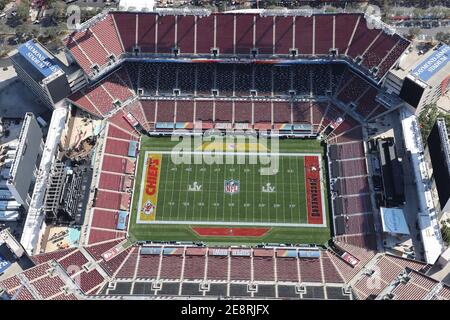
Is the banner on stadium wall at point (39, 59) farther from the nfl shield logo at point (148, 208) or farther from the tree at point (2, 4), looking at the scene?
the tree at point (2, 4)

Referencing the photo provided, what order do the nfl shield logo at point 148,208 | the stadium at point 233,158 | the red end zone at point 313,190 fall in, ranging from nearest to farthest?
1. the stadium at point 233,158
2. the red end zone at point 313,190
3. the nfl shield logo at point 148,208

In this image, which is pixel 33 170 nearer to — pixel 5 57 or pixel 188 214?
pixel 188 214

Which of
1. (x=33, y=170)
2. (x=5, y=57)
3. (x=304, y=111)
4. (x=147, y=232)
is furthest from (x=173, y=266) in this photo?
(x=5, y=57)

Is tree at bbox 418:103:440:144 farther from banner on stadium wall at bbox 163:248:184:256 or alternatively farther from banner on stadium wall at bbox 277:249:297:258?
banner on stadium wall at bbox 163:248:184:256

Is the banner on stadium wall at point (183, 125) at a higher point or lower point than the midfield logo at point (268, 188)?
higher

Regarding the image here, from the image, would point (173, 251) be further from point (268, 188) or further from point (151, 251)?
point (268, 188)

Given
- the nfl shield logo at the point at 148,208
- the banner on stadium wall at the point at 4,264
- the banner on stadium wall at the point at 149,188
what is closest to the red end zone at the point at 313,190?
the banner on stadium wall at the point at 149,188

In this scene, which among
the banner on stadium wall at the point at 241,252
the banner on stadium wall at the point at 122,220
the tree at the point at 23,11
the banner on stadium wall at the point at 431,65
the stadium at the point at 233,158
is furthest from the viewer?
the tree at the point at 23,11

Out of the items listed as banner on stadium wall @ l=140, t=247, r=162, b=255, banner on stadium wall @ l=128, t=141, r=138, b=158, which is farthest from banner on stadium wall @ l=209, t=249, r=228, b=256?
banner on stadium wall @ l=128, t=141, r=138, b=158
